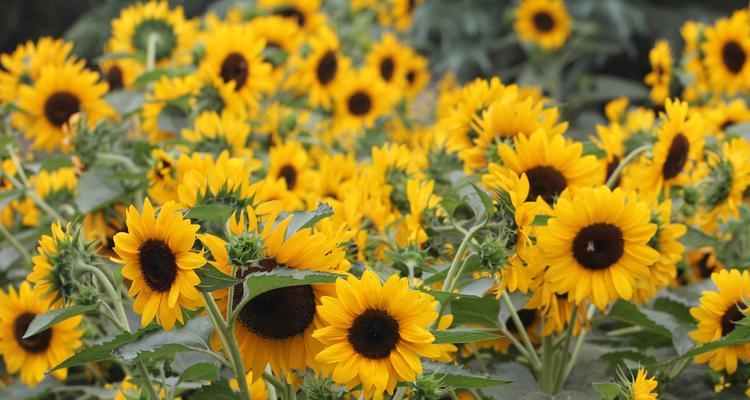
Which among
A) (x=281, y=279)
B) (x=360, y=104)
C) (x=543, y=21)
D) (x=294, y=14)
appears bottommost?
(x=543, y=21)

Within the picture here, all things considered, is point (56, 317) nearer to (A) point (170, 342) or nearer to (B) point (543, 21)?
(A) point (170, 342)

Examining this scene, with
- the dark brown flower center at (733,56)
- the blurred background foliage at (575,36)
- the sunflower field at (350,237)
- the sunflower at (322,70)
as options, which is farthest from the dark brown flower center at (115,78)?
the blurred background foliage at (575,36)

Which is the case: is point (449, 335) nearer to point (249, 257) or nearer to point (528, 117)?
point (249, 257)

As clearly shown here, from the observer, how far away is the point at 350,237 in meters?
0.83

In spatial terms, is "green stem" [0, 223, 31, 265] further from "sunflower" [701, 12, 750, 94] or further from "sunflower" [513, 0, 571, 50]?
"sunflower" [513, 0, 571, 50]

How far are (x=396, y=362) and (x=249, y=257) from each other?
5.2 inches

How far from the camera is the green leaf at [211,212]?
2.46 ft

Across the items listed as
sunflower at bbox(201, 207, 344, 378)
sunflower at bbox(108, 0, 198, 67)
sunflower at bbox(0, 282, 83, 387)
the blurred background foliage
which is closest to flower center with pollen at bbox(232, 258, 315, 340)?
sunflower at bbox(201, 207, 344, 378)

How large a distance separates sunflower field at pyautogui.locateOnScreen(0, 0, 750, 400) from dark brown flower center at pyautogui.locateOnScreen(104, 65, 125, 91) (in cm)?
1

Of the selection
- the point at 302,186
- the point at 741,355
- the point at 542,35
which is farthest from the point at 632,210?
the point at 542,35

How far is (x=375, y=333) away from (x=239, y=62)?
87cm

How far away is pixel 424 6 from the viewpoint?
4.14 metres

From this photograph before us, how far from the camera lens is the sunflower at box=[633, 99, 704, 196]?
1057 millimetres

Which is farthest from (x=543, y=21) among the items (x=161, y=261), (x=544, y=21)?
(x=161, y=261)
